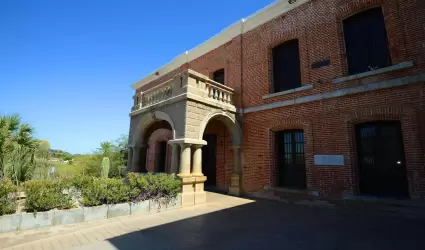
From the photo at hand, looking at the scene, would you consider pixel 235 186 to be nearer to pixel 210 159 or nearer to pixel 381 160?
pixel 210 159

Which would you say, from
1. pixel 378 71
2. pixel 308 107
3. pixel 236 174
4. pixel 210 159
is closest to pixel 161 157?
pixel 210 159

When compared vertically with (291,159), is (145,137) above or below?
above

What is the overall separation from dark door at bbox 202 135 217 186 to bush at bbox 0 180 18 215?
7.62m

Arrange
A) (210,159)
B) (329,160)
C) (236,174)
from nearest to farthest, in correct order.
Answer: (329,160) < (236,174) < (210,159)

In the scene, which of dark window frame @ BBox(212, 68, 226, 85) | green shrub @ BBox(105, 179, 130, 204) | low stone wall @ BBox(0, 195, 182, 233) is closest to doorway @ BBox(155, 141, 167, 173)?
dark window frame @ BBox(212, 68, 226, 85)

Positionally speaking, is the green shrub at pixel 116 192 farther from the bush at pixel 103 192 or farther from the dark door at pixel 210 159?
the dark door at pixel 210 159

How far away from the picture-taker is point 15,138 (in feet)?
27.3

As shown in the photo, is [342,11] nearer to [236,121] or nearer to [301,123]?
[301,123]

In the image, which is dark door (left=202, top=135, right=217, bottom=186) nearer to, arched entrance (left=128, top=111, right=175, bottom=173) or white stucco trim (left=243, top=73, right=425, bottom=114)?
arched entrance (left=128, top=111, right=175, bottom=173)

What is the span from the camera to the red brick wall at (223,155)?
33.6 ft

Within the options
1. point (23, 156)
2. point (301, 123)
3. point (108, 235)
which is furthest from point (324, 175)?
point (23, 156)

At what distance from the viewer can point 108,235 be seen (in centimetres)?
439

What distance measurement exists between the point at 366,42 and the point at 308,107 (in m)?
2.75

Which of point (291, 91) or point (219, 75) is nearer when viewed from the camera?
point (291, 91)
